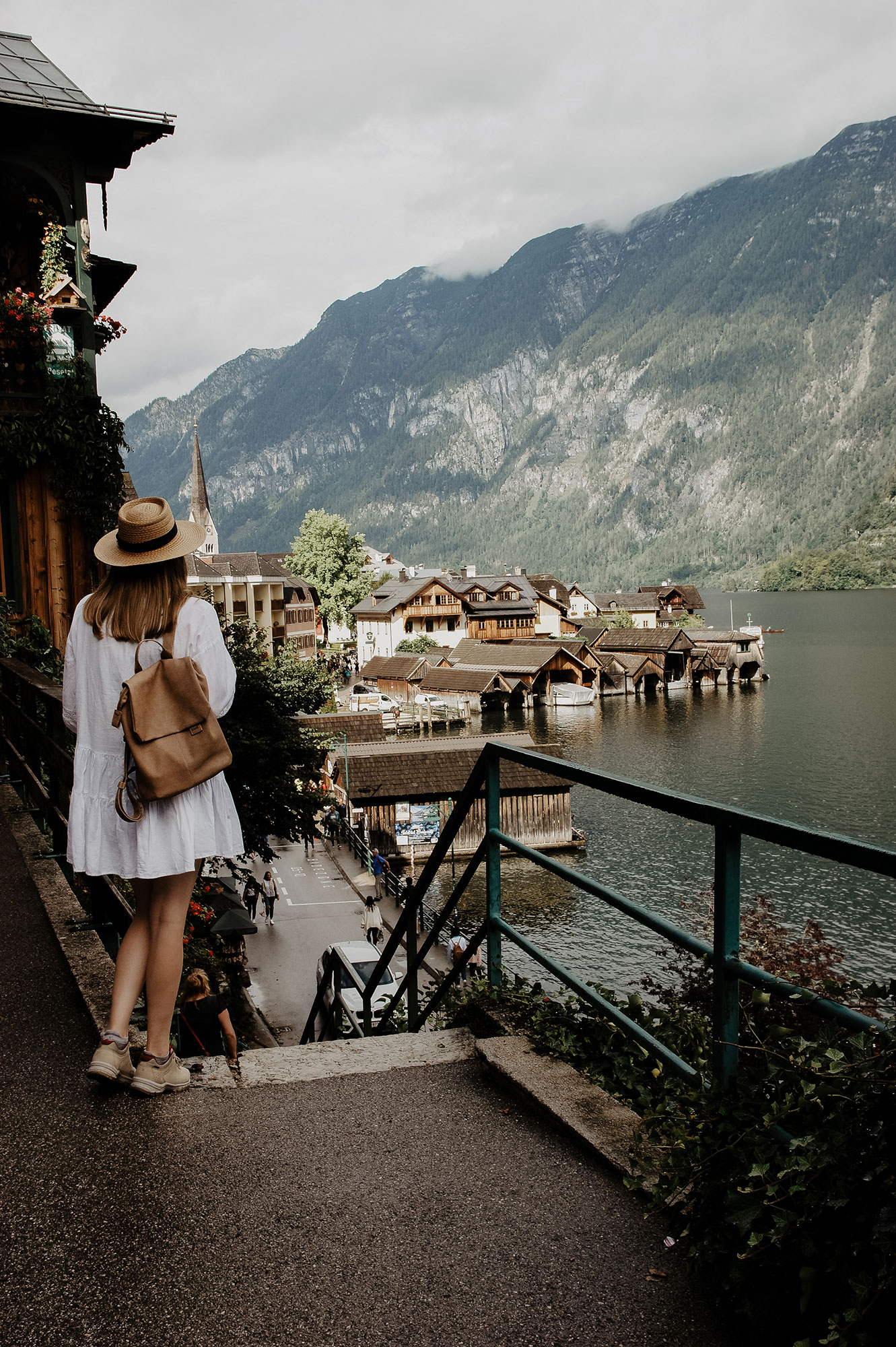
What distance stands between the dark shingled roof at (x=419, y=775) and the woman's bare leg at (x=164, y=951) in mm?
32247

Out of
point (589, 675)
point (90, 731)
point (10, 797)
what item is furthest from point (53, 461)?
point (589, 675)

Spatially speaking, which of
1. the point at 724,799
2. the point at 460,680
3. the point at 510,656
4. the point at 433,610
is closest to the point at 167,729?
the point at 724,799

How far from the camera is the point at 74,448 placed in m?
12.6

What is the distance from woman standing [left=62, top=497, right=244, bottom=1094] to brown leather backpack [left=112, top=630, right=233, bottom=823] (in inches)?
4.2

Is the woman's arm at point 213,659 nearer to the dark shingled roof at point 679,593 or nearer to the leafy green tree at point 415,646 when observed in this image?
the leafy green tree at point 415,646

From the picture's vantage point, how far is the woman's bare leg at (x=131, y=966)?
3.46 meters

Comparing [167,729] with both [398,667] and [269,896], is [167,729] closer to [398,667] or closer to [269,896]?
[269,896]

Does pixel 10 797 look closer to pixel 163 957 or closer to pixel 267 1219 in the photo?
pixel 163 957

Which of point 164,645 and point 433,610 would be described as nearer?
point 164,645

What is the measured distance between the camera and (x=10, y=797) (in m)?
9.04

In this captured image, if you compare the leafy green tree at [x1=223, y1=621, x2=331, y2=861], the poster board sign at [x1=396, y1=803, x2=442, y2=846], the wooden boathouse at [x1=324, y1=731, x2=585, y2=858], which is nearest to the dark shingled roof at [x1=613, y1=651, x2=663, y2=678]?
the wooden boathouse at [x1=324, y1=731, x2=585, y2=858]

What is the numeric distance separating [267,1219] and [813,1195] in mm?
1524

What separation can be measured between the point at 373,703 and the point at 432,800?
39.9 m

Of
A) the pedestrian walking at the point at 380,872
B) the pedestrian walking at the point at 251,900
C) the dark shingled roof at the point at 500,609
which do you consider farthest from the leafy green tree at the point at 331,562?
the pedestrian walking at the point at 251,900
